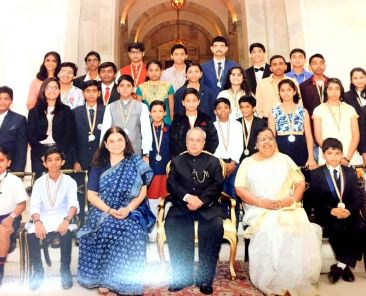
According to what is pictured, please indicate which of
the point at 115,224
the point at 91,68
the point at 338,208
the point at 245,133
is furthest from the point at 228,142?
the point at 91,68

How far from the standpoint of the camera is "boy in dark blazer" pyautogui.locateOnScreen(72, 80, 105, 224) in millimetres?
4516

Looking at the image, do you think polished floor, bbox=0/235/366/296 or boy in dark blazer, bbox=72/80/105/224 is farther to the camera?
boy in dark blazer, bbox=72/80/105/224

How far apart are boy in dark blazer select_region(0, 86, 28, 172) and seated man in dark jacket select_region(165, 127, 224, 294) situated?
5.98ft

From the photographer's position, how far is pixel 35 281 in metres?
3.39

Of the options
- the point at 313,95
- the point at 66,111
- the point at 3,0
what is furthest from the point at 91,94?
the point at 3,0

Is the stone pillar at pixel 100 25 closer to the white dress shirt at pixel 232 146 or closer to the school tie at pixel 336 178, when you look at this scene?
the white dress shirt at pixel 232 146

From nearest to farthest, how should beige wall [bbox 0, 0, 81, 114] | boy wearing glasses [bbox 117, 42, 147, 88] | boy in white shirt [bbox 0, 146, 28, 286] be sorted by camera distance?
boy in white shirt [bbox 0, 146, 28, 286] < boy wearing glasses [bbox 117, 42, 147, 88] < beige wall [bbox 0, 0, 81, 114]

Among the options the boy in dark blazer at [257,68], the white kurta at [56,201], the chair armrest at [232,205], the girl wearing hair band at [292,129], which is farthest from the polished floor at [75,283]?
the boy in dark blazer at [257,68]

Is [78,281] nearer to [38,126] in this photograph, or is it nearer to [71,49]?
[38,126]

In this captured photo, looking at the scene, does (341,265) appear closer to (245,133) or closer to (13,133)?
(245,133)

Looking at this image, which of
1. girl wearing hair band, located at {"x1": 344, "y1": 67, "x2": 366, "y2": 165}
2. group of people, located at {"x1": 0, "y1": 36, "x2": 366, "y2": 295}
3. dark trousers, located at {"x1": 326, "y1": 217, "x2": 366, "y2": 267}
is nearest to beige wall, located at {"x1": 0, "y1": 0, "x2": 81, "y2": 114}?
group of people, located at {"x1": 0, "y1": 36, "x2": 366, "y2": 295}

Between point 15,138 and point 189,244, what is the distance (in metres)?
2.38

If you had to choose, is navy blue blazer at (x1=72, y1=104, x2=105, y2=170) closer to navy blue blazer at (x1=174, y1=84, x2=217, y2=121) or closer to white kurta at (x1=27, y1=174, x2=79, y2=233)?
white kurta at (x1=27, y1=174, x2=79, y2=233)

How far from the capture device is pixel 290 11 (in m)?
7.24
